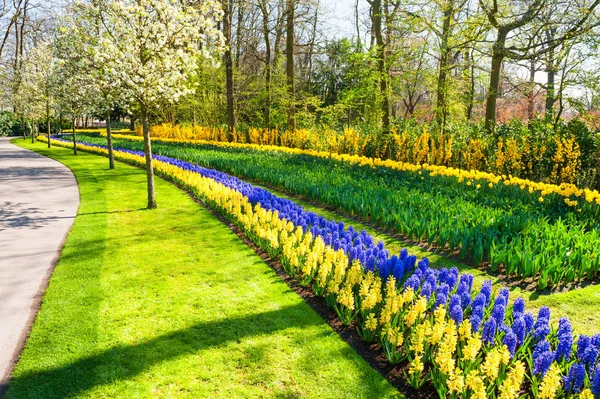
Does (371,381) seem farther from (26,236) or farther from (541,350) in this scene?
(26,236)

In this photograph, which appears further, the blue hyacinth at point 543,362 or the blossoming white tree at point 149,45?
the blossoming white tree at point 149,45

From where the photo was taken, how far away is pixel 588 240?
4.63 metres

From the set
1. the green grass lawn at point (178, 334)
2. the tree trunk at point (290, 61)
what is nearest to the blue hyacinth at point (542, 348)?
the green grass lawn at point (178, 334)

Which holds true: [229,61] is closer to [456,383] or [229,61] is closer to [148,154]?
[148,154]

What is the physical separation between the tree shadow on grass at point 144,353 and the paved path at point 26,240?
1.00ft

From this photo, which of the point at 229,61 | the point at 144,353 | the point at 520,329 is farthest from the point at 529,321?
the point at 229,61

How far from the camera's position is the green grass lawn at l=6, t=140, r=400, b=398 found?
115 inches

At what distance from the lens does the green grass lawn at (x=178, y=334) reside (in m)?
2.92

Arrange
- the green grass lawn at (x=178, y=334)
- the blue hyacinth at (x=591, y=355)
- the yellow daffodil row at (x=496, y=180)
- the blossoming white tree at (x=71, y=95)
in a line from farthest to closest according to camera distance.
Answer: the blossoming white tree at (x=71, y=95)
the yellow daffodil row at (x=496, y=180)
the green grass lawn at (x=178, y=334)
the blue hyacinth at (x=591, y=355)

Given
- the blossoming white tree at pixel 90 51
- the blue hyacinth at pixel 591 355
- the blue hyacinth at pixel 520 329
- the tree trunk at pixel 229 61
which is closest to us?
the blue hyacinth at pixel 591 355

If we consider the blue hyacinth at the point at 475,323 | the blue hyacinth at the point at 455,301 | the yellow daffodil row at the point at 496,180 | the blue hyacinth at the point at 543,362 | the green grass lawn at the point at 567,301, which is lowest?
the green grass lawn at the point at 567,301

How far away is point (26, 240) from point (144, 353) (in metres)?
Answer: 4.06

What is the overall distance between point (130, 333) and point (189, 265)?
1.62 m

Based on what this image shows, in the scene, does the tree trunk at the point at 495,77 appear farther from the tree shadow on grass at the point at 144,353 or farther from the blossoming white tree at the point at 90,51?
the tree shadow on grass at the point at 144,353
